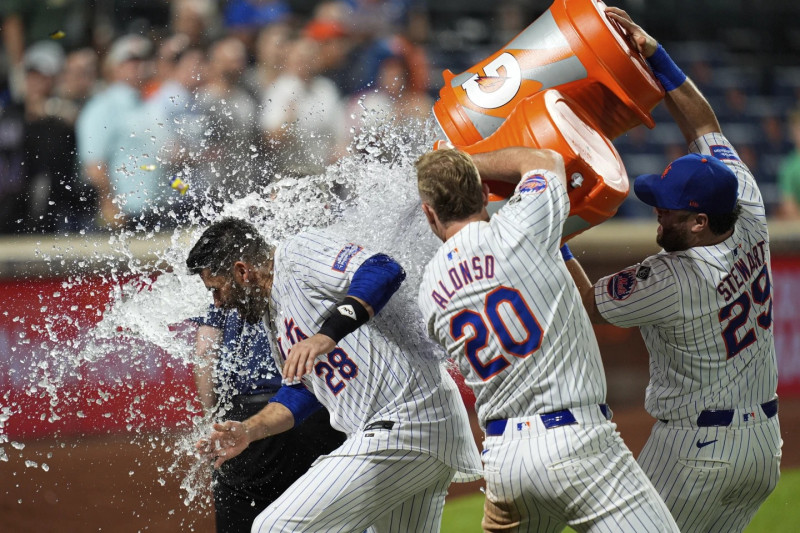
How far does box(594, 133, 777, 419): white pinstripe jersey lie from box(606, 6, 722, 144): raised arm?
45cm

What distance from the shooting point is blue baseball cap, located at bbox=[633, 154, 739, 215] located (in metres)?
3.20

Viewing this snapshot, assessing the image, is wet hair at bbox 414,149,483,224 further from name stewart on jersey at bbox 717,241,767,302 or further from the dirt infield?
the dirt infield

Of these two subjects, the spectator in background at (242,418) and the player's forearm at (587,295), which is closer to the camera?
the player's forearm at (587,295)

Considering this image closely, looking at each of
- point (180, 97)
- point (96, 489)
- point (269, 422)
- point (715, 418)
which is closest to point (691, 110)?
point (715, 418)

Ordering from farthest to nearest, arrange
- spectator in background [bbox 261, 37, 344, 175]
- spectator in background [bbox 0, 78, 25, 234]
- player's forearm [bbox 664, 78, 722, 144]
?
1. spectator in background [bbox 261, 37, 344, 175]
2. spectator in background [bbox 0, 78, 25, 234]
3. player's forearm [bbox 664, 78, 722, 144]

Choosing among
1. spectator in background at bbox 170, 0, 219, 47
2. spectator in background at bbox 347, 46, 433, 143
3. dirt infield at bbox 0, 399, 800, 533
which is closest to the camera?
dirt infield at bbox 0, 399, 800, 533

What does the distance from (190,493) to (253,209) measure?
226 centimetres

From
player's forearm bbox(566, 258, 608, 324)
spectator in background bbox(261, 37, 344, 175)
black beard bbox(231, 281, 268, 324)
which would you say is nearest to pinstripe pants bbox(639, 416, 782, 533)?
player's forearm bbox(566, 258, 608, 324)

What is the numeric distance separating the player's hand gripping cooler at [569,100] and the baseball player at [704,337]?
180 millimetres

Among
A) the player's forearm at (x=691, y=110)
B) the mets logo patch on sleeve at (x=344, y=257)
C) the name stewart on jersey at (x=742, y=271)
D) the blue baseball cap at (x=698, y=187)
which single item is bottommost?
the name stewart on jersey at (x=742, y=271)

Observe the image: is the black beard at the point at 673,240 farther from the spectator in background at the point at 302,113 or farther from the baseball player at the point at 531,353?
the spectator in background at the point at 302,113

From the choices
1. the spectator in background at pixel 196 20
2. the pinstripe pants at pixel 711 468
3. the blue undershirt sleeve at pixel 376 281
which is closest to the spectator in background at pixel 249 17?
the spectator in background at pixel 196 20

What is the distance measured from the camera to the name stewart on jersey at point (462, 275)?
2.89 meters

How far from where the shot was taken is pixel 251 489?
3.74 m
